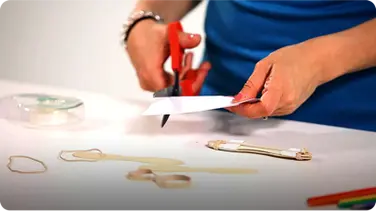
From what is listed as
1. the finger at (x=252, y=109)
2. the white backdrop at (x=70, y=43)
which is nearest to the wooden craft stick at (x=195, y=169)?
the finger at (x=252, y=109)

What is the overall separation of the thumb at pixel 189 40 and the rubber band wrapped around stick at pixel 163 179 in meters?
0.26

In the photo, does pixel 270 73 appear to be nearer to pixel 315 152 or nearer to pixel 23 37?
pixel 315 152

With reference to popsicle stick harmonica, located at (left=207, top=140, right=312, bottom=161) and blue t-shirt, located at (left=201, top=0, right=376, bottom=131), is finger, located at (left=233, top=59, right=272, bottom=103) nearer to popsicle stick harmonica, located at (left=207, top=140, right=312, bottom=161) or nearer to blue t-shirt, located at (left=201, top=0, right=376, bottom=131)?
popsicle stick harmonica, located at (left=207, top=140, right=312, bottom=161)

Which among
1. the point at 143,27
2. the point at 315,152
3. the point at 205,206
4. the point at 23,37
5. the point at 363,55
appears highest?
the point at 23,37

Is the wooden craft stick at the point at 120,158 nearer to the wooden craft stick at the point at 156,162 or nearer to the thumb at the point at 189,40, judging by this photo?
the wooden craft stick at the point at 156,162

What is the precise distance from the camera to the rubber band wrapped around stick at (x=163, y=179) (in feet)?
1.68

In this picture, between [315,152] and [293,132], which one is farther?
[293,132]

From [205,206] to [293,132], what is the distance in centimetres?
31

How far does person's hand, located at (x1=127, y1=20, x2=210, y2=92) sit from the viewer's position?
79 centimetres

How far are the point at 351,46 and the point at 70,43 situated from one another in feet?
3.04

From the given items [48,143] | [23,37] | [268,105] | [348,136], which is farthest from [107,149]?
[23,37]

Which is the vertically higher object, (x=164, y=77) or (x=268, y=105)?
(x=164, y=77)

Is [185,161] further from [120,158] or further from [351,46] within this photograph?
[351,46]

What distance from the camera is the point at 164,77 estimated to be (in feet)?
2.60
